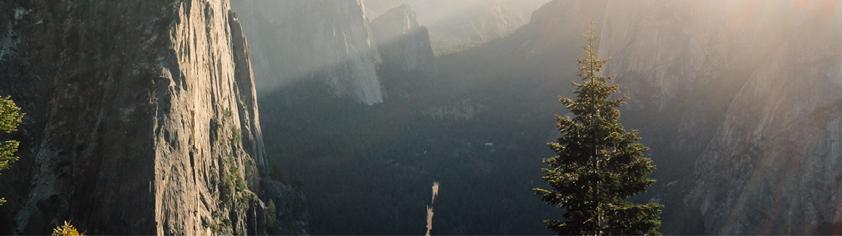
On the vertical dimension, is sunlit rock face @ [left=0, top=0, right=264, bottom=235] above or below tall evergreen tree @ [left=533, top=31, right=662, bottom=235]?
above

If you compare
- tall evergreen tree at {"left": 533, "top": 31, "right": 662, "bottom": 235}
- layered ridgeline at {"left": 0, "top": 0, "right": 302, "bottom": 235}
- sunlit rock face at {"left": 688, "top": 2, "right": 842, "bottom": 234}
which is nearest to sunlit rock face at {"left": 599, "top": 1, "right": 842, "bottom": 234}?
sunlit rock face at {"left": 688, "top": 2, "right": 842, "bottom": 234}

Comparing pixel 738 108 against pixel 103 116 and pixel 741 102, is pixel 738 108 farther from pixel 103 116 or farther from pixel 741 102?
pixel 103 116

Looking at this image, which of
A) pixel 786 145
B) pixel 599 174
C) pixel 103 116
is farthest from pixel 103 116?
pixel 786 145

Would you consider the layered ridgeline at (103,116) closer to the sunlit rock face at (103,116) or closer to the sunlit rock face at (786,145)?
the sunlit rock face at (103,116)

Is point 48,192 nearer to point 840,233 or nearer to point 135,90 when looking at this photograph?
point 135,90

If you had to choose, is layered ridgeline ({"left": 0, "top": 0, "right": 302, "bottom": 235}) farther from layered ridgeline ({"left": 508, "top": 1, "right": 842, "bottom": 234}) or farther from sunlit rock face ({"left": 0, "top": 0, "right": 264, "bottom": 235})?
layered ridgeline ({"left": 508, "top": 1, "right": 842, "bottom": 234})

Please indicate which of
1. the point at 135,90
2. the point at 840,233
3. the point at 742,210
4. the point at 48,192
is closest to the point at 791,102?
the point at 742,210

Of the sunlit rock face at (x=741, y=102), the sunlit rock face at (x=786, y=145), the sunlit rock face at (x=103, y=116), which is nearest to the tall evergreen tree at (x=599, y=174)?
the sunlit rock face at (x=103, y=116)
